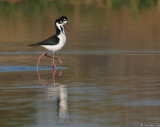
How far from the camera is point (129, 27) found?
89.5 ft

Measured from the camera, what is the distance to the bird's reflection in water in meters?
10.3

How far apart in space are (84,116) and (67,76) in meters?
4.67

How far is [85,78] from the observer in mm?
14250

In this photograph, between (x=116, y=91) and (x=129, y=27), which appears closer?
(x=116, y=91)

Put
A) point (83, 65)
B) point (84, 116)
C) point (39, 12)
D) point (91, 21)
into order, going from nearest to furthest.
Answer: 1. point (84, 116)
2. point (83, 65)
3. point (91, 21)
4. point (39, 12)

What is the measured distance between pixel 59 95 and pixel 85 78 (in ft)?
7.32

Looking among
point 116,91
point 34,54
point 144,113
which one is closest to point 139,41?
point 34,54

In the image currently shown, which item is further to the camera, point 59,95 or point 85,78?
point 85,78

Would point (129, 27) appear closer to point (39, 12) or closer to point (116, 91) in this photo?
point (39, 12)

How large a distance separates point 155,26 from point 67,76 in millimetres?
13168

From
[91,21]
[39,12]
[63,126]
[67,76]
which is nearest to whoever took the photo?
[63,126]

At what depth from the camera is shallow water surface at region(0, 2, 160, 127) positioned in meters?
10.1

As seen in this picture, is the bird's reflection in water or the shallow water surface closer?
the shallow water surface

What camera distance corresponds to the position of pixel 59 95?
12.1 metres
